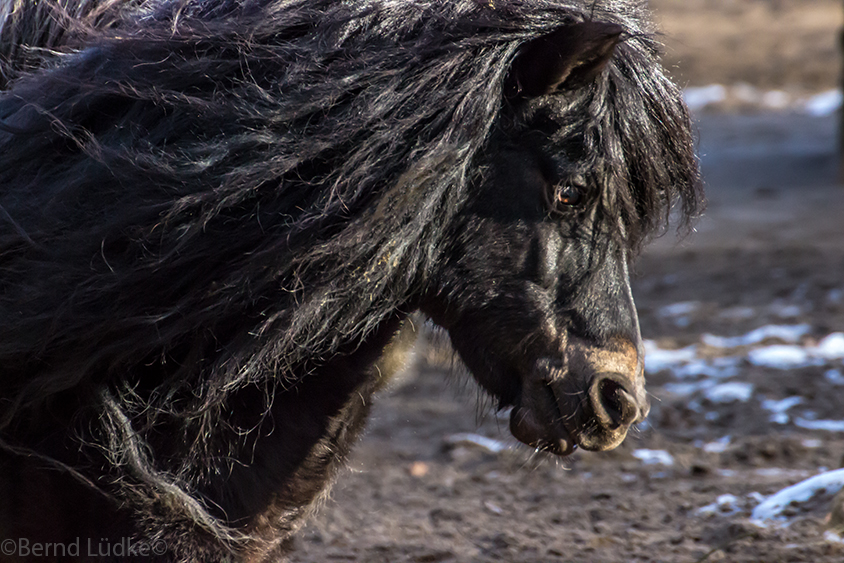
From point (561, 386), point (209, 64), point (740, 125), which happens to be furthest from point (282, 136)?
point (740, 125)

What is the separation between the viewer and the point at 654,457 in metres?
4.12

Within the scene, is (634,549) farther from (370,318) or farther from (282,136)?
(282,136)

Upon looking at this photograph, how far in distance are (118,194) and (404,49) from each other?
2.35 ft

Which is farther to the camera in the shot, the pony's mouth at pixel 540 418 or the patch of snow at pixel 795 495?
the patch of snow at pixel 795 495

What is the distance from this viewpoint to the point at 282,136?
202 cm


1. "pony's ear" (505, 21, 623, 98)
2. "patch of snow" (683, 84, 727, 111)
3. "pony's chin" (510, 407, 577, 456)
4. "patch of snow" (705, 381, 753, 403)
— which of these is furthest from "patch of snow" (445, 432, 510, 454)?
"patch of snow" (683, 84, 727, 111)

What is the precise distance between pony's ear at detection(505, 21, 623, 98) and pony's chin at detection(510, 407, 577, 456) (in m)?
0.77

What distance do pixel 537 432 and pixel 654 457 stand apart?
2.09 meters

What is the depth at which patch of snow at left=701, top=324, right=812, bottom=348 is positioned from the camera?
5.48 m

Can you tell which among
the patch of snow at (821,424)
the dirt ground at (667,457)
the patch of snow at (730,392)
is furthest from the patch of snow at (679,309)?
the patch of snow at (821,424)

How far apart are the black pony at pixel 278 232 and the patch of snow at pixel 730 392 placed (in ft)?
8.69

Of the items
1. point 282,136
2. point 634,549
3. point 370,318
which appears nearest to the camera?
point 282,136

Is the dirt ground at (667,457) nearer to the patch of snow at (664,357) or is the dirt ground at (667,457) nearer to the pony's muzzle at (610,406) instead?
the patch of snow at (664,357)

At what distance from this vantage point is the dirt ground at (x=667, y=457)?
10.4 ft
